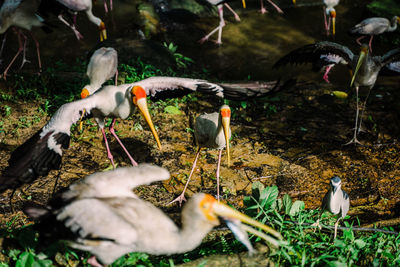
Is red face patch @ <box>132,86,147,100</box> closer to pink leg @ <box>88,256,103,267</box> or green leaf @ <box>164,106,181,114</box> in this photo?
green leaf @ <box>164,106,181,114</box>

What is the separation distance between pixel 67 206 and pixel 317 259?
4.87ft

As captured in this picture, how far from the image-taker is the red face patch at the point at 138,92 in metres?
3.61

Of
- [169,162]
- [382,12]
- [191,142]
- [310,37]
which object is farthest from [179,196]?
[382,12]

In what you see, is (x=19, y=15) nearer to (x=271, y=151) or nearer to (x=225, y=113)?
(x=225, y=113)

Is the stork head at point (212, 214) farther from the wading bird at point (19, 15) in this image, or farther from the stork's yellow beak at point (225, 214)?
the wading bird at point (19, 15)

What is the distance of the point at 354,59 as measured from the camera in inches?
183

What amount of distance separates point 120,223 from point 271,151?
2.57 m

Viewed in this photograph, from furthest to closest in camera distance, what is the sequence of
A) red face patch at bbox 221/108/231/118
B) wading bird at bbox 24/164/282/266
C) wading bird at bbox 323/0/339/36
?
wading bird at bbox 323/0/339/36 < red face patch at bbox 221/108/231/118 < wading bird at bbox 24/164/282/266

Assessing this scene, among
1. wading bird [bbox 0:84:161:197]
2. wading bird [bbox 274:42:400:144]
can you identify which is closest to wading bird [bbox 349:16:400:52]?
wading bird [bbox 274:42:400:144]

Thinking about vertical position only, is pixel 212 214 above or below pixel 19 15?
below

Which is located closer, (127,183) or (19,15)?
(127,183)

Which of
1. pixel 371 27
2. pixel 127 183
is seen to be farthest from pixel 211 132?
pixel 371 27

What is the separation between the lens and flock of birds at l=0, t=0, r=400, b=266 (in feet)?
7.32

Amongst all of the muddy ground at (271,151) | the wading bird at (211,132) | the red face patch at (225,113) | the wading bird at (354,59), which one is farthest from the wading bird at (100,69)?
the wading bird at (354,59)
